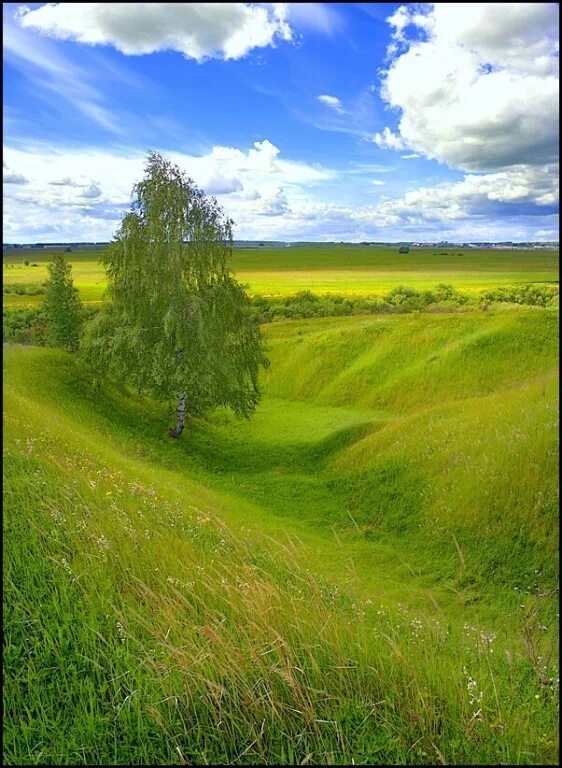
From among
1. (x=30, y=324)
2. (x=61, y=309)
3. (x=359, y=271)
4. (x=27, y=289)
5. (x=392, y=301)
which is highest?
(x=359, y=271)

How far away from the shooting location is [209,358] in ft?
68.8

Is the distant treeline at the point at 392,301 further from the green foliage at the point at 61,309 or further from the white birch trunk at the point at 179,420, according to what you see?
the white birch trunk at the point at 179,420

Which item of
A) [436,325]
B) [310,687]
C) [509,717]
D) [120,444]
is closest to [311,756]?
[310,687]

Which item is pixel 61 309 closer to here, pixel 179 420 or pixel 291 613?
pixel 179 420

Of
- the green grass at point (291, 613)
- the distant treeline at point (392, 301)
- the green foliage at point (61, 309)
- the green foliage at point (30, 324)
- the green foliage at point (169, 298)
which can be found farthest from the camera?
the distant treeline at point (392, 301)

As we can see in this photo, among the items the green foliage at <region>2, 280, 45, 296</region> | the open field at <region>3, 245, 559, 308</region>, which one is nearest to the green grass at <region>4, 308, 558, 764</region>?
the green foliage at <region>2, 280, 45, 296</region>

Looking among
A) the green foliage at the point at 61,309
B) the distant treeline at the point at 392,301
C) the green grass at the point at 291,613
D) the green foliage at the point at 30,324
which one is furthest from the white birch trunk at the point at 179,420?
the distant treeline at the point at 392,301

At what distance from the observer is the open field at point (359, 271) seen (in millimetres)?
39844

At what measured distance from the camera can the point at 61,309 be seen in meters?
25.0

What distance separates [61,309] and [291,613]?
23.9 metres

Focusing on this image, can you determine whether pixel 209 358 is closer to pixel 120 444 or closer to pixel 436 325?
pixel 120 444

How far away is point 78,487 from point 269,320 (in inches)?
1573

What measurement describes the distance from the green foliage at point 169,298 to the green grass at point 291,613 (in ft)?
22.1

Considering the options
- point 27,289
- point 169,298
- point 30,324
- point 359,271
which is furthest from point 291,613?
point 359,271
